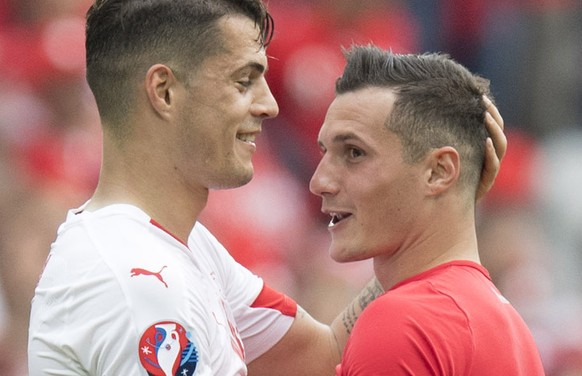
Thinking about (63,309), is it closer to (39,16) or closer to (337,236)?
(337,236)

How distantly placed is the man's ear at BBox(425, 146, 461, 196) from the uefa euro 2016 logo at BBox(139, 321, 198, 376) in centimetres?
83

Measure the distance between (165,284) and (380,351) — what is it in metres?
0.58

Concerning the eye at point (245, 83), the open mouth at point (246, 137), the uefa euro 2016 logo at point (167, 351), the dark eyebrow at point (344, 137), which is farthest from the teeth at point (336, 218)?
the uefa euro 2016 logo at point (167, 351)

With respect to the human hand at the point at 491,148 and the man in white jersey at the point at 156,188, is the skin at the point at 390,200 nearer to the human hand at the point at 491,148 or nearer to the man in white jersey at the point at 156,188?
the human hand at the point at 491,148

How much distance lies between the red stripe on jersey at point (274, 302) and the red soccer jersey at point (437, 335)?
898 millimetres

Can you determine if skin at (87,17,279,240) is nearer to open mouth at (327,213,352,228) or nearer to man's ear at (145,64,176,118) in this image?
man's ear at (145,64,176,118)

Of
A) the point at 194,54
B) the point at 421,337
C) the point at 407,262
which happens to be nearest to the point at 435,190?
the point at 407,262

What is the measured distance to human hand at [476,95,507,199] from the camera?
3367mm

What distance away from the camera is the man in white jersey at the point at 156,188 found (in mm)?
2934

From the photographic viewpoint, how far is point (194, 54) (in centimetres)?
332

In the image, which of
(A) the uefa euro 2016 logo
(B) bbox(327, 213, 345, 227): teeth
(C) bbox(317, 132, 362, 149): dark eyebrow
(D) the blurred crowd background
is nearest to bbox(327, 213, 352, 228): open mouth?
(B) bbox(327, 213, 345, 227): teeth

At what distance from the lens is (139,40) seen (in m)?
3.30

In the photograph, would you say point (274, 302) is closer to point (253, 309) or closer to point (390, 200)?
point (253, 309)

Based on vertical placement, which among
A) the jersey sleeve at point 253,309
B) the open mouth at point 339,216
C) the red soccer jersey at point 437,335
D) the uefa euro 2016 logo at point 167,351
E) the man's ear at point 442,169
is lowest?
the uefa euro 2016 logo at point 167,351
